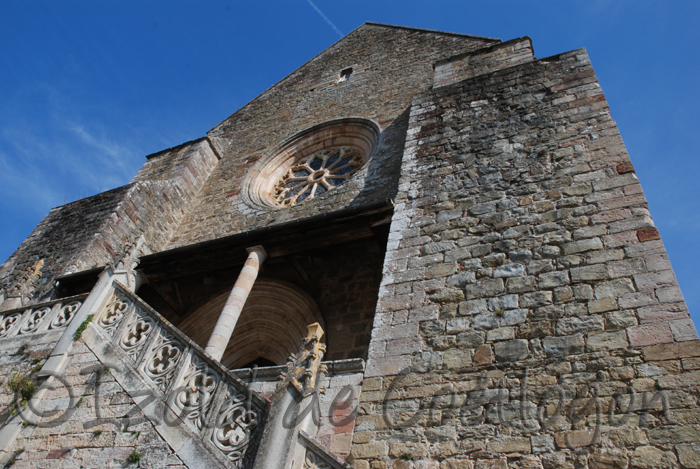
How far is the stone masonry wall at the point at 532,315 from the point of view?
11.4 feet

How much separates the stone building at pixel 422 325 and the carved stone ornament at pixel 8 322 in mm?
38

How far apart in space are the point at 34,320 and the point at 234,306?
7.24 feet

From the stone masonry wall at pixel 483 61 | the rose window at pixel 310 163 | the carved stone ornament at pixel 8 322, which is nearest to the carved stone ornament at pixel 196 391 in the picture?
the carved stone ornament at pixel 8 322

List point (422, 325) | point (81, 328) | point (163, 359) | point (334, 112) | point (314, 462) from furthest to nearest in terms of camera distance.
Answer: point (334, 112), point (81, 328), point (163, 359), point (422, 325), point (314, 462)

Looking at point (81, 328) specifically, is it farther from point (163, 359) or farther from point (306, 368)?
point (306, 368)

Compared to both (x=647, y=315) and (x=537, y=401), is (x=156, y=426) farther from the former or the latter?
(x=647, y=315)

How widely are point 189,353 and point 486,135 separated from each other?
4031 millimetres

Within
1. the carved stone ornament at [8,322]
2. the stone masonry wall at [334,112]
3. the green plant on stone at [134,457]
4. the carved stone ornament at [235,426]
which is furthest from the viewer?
the stone masonry wall at [334,112]

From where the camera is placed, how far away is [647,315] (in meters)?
3.88

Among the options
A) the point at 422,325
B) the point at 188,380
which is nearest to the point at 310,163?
the point at 422,325

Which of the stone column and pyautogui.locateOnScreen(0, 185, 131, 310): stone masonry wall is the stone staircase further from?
pyautogui.locateOnScreen(0, 185, 131, 310): stone masonry wall

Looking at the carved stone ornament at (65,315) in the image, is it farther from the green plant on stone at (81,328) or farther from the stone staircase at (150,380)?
the green plant on stone at (81,328)


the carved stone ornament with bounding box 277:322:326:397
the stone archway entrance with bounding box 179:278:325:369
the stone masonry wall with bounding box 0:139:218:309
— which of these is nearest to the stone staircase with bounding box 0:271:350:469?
the carved stone ornament with bounding box 277:322:326:397

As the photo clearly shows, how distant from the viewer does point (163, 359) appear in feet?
15.7
